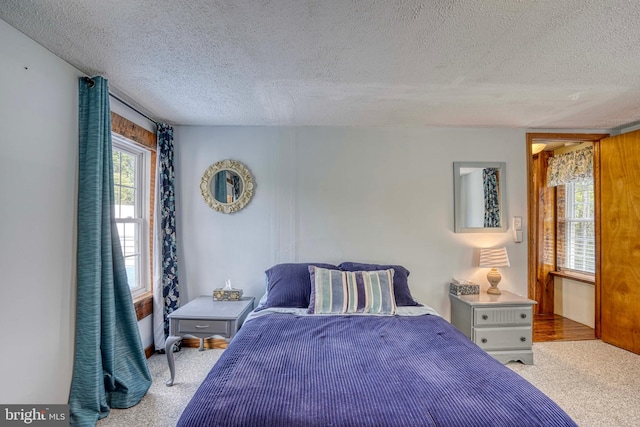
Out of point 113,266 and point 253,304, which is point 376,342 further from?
point 113,266

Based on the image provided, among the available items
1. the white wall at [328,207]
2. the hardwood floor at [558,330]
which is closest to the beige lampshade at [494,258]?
the white wall at [328,207]

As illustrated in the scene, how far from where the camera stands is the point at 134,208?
2.91 meters

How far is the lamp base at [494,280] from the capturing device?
306 centimetres

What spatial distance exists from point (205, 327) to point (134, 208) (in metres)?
1.38

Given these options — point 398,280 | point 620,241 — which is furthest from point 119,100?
point 620,241

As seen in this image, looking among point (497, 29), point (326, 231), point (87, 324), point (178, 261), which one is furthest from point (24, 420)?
point (497, 29)

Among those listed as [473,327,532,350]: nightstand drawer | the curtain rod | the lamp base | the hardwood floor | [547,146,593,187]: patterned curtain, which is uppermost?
the curtain rod

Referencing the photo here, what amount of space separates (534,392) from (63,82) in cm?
306

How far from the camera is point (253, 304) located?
3121 mm

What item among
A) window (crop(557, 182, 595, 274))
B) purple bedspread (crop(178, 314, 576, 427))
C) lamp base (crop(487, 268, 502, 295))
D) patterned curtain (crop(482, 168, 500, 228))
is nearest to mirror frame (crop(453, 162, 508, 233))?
patterned curtain (crop(482, 168, 500, 228))

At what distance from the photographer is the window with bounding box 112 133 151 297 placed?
8.91ft

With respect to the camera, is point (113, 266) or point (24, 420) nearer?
point (24, 420)

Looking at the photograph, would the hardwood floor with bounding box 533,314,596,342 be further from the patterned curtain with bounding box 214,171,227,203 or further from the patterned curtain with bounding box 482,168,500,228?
the patterned curtain with bounding box 214,171,227,203

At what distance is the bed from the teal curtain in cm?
93
